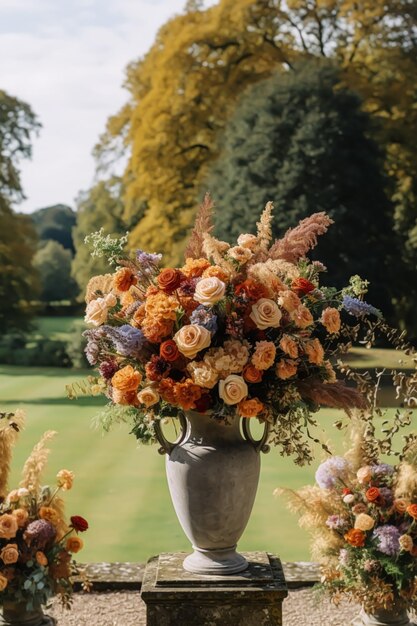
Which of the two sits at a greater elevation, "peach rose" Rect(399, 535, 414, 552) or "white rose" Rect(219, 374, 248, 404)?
"white rose" Rect(219, 374, 248, 404)

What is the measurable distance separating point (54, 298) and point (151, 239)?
35.7m

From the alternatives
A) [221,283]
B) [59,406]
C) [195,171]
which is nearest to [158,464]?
[59,406]

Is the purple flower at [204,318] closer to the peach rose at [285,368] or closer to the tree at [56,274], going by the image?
the peach rose at [285,368]

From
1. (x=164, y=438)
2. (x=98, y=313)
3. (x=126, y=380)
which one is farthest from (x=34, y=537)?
(x=98, y=313)

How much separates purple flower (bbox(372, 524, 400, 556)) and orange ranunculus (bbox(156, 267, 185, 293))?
1927mm

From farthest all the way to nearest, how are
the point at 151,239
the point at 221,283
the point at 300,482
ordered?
the point at 151,239 → the point at 300,482 → the point at 221,283

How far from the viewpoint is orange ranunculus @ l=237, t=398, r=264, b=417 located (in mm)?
4707

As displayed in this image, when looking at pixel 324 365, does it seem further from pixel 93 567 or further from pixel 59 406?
pixel 59 406

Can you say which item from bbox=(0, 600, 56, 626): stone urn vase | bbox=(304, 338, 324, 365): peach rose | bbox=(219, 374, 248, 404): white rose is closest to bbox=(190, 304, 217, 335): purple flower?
bbox=(219, 374, 248, 404): white rose

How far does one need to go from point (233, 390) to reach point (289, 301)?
53 cm

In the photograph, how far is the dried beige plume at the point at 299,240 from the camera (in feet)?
16.5

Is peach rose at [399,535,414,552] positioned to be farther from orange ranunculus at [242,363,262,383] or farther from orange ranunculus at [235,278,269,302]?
orange ranunculus at [235,278,269,302]

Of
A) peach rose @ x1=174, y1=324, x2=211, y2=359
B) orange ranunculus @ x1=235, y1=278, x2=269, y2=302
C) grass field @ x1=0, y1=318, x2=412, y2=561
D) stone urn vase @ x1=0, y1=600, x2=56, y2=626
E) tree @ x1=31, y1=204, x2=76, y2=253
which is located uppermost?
tree @ x1=31, y1=204, x2=76, y2=253

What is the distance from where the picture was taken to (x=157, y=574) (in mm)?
5113
